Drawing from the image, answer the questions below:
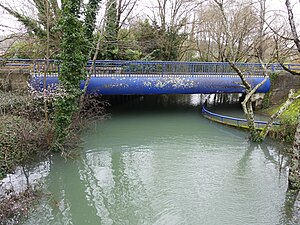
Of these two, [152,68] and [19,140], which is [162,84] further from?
[19,140]

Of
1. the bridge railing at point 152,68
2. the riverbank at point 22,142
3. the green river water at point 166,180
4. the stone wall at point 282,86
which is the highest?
the bridge railing at point 152,68

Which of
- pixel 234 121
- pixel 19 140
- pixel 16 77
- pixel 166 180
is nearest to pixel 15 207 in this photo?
pixel 19 140

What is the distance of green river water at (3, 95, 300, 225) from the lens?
7.14m

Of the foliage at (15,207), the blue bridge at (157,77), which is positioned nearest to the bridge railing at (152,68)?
the blue bridge at (157,77)

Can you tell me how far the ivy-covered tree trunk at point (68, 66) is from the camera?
34.8 feet

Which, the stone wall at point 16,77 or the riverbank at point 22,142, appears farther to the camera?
the stone wall at point 16,77

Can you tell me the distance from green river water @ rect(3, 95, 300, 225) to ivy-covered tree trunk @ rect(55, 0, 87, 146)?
1457 millimetres

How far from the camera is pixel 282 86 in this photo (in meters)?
19.0

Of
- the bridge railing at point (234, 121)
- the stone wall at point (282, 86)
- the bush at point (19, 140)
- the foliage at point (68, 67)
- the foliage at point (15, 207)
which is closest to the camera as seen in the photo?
the foliage at point (15, 207)

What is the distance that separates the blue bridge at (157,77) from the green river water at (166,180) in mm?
2353

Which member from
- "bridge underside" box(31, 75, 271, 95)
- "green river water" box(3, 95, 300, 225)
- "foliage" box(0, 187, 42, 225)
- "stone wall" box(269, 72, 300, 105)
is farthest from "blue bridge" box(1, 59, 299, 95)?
"foliage" box(0, 187, 42, 225)

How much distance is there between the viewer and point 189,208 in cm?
745

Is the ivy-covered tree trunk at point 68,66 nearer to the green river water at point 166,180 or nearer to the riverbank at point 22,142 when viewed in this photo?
the riverbank at point 22,142

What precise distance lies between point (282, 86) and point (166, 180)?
13.3m
